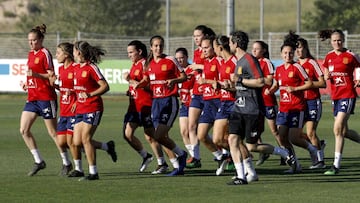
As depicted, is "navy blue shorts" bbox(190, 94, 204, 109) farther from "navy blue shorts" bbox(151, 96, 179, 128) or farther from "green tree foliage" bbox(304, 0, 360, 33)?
"green tree foliage" bbox(304, 0, 360, 33)

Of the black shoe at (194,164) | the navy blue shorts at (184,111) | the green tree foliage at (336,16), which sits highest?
the green tree foliage at (336,16)

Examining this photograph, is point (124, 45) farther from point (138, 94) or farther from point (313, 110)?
point (138, 94)

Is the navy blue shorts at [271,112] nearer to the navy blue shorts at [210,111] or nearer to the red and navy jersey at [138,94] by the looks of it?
the navy blue shorts at [210,111]

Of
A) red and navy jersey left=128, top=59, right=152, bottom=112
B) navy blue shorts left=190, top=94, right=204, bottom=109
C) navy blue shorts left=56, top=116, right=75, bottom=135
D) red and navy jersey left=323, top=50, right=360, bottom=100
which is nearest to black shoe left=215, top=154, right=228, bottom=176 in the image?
red and navy jersey left=128, top=59, right=152, bottom=112

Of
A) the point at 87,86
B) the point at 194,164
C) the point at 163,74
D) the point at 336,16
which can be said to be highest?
the point at 336,16

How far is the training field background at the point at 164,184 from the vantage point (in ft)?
48.1

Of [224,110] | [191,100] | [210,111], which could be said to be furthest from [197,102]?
[224,110]

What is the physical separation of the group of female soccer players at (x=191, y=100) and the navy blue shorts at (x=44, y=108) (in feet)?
0.05

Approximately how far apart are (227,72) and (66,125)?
259cm

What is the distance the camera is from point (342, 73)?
18.5m

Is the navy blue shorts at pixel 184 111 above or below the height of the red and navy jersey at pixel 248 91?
below

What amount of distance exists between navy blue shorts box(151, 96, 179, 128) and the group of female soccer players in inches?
0.6

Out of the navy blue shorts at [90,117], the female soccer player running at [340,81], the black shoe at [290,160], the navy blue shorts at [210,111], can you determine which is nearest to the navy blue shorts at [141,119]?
the navy blue shorts at [210,111]

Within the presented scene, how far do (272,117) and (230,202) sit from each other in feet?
20.2
